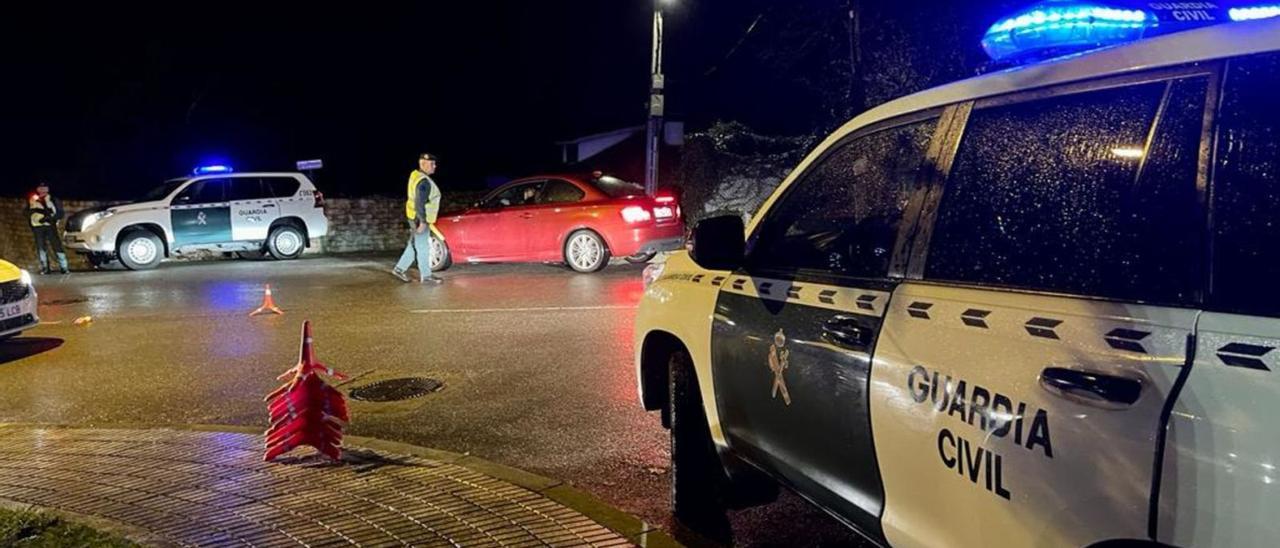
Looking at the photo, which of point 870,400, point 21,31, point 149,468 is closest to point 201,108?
point 21,31

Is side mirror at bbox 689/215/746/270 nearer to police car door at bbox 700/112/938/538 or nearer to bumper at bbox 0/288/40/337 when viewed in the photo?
police car door at bbox 700/112/938/538

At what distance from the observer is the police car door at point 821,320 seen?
2.82 meters

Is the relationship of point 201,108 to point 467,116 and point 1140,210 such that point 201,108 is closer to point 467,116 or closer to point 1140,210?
point 467,116

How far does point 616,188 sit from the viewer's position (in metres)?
14.2

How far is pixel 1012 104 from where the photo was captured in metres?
2.53

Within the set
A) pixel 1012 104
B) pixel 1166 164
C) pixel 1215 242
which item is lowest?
pixel 1215 242


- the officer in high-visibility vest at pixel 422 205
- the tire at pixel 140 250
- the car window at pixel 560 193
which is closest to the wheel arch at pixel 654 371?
the officer in high-visibility vest at pixel 422 205

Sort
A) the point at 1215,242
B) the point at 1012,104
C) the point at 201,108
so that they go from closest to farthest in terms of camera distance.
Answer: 1. the point at 1215,242
2. the point at 1012,104
3. the point at 201,108

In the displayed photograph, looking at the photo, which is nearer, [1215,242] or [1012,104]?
[1215,242]

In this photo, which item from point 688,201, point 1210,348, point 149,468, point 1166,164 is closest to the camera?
point 1210,348

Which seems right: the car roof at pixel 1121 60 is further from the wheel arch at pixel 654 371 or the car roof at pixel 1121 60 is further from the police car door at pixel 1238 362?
the wheel arch at pixel 654 371

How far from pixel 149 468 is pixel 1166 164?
509 cm

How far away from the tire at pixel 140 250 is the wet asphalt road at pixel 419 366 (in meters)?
3.12

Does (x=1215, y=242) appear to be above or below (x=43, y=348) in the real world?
above
